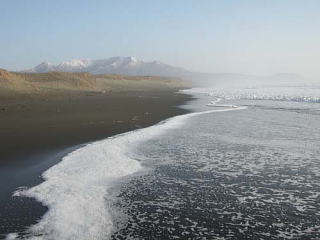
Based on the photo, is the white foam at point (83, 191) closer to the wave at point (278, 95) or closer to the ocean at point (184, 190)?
the ocean at point (184, 190)

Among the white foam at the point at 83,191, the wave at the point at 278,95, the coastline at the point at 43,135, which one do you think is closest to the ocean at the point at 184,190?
the white foam at the point at 83,191

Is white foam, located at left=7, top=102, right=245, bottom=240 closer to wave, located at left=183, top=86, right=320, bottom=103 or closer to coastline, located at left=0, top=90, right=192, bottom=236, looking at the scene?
coastline, located at left=0, top=90, right=192, bottom=236

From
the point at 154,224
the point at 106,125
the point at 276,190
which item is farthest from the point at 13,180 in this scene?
the point at 106,125

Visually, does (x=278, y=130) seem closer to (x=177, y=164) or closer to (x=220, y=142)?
(x=220, y=142)

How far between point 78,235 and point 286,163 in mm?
8868

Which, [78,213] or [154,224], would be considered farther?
[78,213]

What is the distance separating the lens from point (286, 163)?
47.9 feet

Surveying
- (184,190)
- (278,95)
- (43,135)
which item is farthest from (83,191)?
(278,95)

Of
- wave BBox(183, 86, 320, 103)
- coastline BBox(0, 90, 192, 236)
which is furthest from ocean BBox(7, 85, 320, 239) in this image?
wave BBox(183, 86, 320, 103)

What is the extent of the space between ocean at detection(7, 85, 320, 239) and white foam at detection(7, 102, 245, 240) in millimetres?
26

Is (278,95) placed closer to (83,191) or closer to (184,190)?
(184,190)

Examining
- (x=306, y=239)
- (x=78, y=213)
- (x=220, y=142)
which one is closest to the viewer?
(x=306, y=239)

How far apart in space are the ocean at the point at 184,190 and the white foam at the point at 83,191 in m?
0.03

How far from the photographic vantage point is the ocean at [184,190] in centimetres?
876
